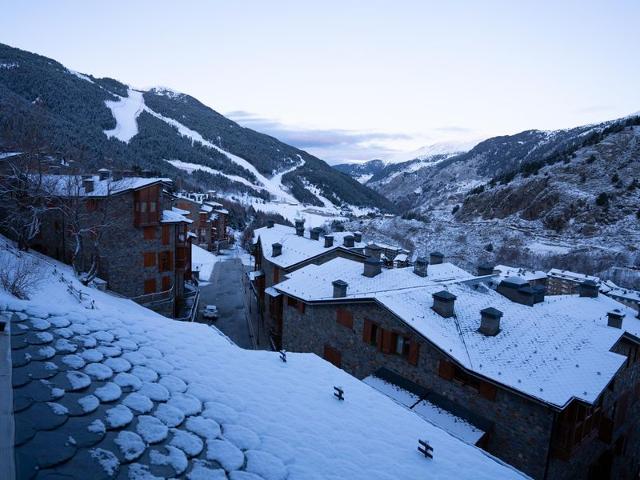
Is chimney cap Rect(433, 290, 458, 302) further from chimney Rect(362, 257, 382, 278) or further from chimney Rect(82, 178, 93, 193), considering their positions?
chimney Rect(82, 178, 93, 193)

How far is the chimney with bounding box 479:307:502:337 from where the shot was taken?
724 inches

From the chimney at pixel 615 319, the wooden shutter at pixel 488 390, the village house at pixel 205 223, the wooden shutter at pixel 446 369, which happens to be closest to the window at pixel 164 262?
the wooden shutter at pixel 446 369

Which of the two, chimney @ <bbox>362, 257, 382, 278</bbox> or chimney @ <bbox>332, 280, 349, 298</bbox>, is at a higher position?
chimney @ <bbox>362, 257, 382, 278</bbox>

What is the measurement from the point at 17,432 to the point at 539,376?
16.7 m

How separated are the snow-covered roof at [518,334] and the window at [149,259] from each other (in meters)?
13.9

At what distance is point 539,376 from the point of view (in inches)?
620

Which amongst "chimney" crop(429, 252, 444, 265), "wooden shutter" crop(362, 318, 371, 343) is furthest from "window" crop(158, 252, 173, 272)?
"chimney" crop(429, 252, 444, 265)

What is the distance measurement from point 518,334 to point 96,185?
29.7 m

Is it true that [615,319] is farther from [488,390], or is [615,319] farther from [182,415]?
[182,415]

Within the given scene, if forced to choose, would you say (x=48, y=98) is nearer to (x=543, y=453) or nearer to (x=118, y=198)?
(x=118, y=198)

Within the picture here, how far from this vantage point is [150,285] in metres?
33.1

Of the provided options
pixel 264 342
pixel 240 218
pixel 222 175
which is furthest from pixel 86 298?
pixel 222 175

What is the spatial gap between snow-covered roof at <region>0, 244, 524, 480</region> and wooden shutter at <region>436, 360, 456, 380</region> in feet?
28.8

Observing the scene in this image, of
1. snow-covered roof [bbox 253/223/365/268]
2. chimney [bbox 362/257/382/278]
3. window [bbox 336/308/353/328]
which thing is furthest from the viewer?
snow-covered roof [bbox 253/223/365/268]
